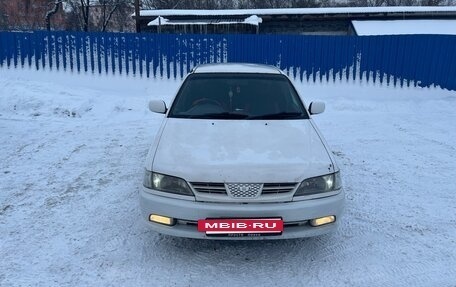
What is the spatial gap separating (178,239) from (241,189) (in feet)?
3.30

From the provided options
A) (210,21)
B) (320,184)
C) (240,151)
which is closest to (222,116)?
(240,151)

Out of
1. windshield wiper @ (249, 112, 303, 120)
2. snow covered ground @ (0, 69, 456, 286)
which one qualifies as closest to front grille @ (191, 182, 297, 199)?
snow covered ground @ (0, 69, 456, 286)

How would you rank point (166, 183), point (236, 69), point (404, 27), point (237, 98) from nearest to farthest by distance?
point (166, 183) < point (237, 98) < point (236, 69) < point (404, 27)

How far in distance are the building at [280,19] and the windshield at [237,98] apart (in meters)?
13.2

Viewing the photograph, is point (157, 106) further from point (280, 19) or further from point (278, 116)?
point (280, 19)

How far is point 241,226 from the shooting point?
313 cm

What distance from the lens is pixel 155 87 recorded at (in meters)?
11.6

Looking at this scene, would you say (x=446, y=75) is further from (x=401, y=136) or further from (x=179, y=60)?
(x=179, y=60)

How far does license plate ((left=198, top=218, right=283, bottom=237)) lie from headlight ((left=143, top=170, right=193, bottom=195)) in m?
0.28

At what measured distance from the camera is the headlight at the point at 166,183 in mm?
3219

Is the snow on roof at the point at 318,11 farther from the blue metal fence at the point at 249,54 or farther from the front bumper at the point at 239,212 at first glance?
the front bumper at the point at 239,212

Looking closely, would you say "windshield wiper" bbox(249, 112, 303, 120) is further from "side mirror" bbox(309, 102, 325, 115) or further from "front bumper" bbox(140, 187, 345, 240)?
"front bumper" bbox(140, 187, 345, 240)

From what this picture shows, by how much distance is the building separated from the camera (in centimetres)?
1784

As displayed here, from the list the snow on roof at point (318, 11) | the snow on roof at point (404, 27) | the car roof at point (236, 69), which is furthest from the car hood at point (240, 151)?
the snow on roof at point (318, 11)
